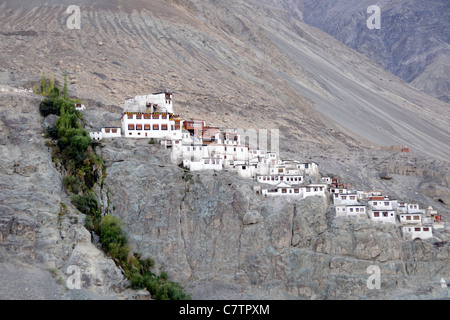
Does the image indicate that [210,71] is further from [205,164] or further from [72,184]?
[72,184]

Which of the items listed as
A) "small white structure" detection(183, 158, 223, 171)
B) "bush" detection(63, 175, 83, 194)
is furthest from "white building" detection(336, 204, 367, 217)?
"bush" detection(63, 175, 83, 194)

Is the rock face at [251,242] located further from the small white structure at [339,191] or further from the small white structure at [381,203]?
the small white structure at [381,203]

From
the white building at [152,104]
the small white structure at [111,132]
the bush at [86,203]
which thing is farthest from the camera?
the white building at [152,104]

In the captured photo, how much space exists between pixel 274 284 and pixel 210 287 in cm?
525

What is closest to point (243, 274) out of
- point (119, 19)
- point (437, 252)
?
point (437, 252)

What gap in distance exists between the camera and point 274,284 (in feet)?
169

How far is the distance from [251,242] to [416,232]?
1441 cm

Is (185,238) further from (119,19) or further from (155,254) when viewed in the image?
(119,19)

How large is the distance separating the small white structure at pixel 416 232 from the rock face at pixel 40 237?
24.6m
